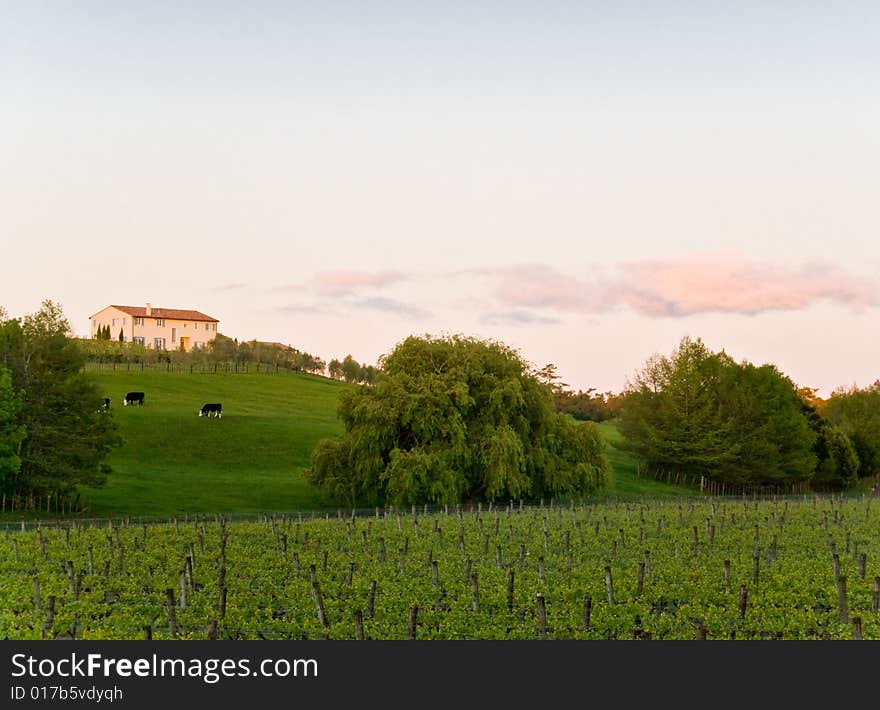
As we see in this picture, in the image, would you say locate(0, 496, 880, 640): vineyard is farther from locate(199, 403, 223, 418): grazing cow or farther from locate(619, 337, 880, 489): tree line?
locate(199, 403, 223, 418): grazing cow

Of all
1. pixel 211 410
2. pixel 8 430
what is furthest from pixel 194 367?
pixel 8 430

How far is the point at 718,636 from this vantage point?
2377 cm

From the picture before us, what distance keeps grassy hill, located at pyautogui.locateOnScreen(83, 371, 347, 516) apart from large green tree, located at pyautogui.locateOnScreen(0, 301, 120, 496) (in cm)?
311

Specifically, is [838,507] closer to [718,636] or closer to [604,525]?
[604,525]

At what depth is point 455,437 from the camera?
64938mm

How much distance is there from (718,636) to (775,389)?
Answer: 82.4m

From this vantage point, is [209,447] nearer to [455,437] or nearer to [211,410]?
[211,410]

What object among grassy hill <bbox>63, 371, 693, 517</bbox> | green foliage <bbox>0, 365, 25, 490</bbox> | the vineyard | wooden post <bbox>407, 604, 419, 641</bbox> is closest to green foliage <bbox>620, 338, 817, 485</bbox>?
grassy hill <bbox>63, 371, 693, 517</bbox>

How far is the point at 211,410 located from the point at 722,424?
52.0m

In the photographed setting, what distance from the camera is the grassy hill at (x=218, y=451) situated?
68125 mm

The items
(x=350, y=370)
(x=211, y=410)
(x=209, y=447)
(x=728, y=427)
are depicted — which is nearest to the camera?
(x=209, y=447)
